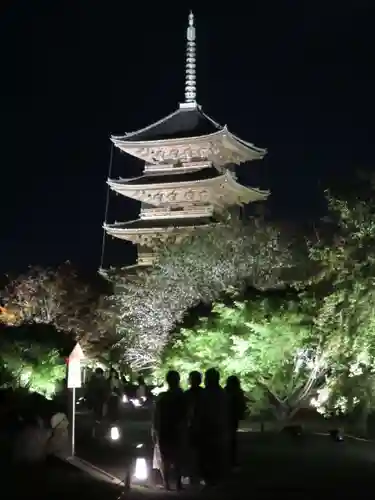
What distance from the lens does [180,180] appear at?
45.8m

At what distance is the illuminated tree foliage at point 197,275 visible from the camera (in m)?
32.4

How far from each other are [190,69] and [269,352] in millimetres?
32950

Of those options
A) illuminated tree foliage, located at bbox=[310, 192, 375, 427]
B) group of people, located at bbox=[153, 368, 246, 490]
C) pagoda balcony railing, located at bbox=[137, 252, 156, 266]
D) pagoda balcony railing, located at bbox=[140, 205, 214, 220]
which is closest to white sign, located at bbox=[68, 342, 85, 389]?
group of people, located at bbox=[153, 368, 246, 490]

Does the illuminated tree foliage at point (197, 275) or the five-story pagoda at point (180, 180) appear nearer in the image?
the illuminated tree foliage at point (197, 275)

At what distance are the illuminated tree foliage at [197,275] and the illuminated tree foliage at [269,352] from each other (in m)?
4.42

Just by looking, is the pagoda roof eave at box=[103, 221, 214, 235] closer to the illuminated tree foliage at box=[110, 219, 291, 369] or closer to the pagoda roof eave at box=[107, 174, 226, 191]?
the pagoda roof eave at box=[107, 174, 226, 191]

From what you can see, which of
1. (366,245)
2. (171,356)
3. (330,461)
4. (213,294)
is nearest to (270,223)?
(213,294)

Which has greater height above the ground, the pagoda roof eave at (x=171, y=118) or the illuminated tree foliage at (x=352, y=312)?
the pagoda roof eave at (x=171, y=118)

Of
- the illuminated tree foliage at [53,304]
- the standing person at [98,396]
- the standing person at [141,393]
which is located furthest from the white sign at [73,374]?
the illuminated tree foliage at [53,304]

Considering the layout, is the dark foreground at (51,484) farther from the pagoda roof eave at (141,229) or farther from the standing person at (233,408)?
the pagoda roof eave at (141,229)

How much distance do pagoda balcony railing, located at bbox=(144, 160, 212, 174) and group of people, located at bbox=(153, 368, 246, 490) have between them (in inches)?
1366

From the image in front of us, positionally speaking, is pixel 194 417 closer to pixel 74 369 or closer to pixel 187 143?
pixel 74 369

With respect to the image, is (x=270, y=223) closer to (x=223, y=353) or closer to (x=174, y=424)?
(x=223, y=353)

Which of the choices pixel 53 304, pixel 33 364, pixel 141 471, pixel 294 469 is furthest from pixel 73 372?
pixel 53 304
